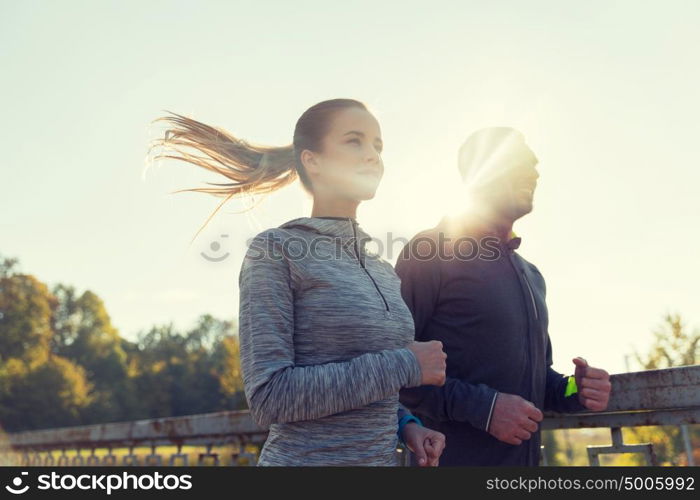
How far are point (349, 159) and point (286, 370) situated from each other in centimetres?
86

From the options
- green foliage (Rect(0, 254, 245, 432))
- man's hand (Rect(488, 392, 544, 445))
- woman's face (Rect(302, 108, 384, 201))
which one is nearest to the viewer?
woman's face (Rect(302, 108, 384, 201))

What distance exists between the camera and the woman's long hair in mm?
2799

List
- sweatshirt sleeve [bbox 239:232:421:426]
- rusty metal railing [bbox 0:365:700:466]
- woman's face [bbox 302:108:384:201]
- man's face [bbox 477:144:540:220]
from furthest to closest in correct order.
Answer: man's face [bbox 477:144:540:220]
rusty metal railing [bbox 0:365:700:466]
woman's face [bbox 302:108:384:201]
sweatshirt sleeve [bbox 239:232:421:426]

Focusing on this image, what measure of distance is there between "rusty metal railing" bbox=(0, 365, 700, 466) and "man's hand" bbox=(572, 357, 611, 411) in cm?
11

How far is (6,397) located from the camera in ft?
136

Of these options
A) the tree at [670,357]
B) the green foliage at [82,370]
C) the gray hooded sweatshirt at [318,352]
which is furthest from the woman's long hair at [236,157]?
Answer: the green foliage at [82,370]

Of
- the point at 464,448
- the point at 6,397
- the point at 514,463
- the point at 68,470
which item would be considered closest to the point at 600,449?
the point at 514,463

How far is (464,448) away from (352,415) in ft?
3.25

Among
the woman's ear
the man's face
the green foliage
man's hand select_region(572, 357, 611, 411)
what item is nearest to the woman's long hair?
the woman's ear

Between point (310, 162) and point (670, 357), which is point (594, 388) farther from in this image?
point (670, 357)

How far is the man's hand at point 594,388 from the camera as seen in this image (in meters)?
2.79

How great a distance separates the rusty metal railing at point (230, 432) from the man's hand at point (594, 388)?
0.36 ft

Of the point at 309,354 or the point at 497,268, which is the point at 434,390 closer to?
the point at 497,268

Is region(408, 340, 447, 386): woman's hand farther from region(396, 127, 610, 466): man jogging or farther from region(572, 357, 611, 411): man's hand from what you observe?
region(572, 357, 611, 411): man's hand
